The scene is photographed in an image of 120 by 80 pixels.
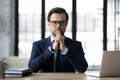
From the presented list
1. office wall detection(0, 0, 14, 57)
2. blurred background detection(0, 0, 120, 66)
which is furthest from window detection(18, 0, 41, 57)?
office wall detection(0, 0, 14, 57)

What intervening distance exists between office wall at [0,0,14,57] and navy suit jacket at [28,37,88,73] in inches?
163

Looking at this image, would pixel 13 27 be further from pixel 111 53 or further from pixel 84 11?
pixel 111 53

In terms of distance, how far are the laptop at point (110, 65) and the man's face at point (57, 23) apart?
58cm

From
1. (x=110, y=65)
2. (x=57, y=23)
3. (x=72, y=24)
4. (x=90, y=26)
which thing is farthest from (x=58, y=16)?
(x=90, y=26)

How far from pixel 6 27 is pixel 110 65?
485cm

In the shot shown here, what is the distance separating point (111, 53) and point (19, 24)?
16.3 feet

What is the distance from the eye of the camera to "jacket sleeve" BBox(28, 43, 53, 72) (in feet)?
8.87

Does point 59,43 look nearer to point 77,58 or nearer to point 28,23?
point 77,58

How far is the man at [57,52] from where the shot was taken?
2.72 metres

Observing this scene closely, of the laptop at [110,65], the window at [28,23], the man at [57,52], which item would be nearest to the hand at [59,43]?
Answer: the man at [57,52]

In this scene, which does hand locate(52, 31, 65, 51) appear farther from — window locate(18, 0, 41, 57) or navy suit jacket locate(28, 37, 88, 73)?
window locate(18, 0, 41, 57)

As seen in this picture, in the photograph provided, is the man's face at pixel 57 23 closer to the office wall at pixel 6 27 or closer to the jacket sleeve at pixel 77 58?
the jacket sleeve at pixel 77 58

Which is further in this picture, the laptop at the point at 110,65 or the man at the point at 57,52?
the man at the point at 57,52

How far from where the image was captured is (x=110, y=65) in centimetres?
235
